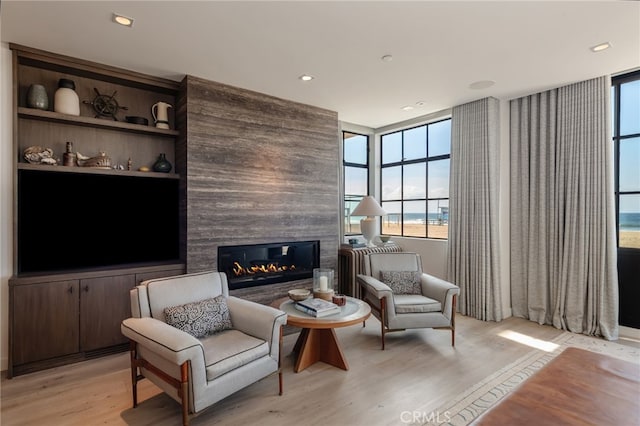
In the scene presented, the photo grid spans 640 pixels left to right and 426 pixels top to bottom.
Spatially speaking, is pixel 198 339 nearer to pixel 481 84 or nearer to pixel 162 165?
pixel 162 165

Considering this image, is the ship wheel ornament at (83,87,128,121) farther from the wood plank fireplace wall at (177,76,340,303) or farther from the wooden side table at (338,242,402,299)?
the wooden side table at (338,242,402,299)

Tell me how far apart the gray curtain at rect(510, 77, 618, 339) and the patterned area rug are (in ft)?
0.85

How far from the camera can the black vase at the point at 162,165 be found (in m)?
3.58

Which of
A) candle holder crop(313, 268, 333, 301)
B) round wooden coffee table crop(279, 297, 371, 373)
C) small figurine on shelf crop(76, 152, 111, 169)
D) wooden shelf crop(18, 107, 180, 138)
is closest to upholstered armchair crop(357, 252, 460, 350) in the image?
round wooden coffee table crop(279, 297, 371, 373)

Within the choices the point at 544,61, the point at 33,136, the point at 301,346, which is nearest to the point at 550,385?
the point at 301,346

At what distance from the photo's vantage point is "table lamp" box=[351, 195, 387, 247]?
453 cm

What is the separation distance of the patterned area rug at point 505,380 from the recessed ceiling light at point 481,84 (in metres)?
2.86

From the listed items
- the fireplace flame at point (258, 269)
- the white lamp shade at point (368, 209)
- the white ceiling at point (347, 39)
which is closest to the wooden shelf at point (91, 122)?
the white ceiling at point (347, 39)

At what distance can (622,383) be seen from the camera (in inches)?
63.4

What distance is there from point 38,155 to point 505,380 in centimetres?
450

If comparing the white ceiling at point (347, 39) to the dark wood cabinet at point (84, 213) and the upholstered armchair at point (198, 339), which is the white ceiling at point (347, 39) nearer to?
the dark wood cabinet at point (84, 213)

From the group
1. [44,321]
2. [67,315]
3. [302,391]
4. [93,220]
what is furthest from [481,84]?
[44,321]

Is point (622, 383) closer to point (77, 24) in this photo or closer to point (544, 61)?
point (544, 61)

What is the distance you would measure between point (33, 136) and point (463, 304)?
5226 mm
